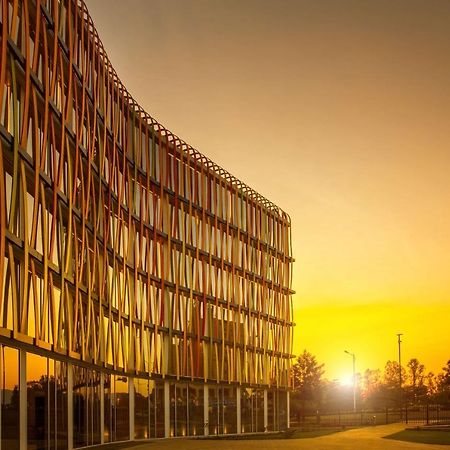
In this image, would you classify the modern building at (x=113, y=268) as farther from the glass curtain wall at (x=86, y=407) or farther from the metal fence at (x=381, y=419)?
the metal fence at (x=381, y=419)

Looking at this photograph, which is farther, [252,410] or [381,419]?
[381,419]

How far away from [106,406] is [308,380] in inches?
3547

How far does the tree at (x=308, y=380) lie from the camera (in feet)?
420

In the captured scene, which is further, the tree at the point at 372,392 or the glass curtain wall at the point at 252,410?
the tree at the point at 372,392

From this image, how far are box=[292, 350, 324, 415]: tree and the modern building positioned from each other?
54429 millimetres

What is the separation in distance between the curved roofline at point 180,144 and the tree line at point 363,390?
20.0m

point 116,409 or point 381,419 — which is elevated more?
point 116,409

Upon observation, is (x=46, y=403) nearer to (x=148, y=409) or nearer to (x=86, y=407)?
(x=86, y=407)

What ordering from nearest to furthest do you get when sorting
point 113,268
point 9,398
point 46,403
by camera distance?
1. point 9,398
2. point 46,403
3. point 113,268

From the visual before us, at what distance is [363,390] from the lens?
7677 inches

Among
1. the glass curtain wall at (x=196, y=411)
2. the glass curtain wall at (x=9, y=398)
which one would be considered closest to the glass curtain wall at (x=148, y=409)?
the glass curtain wall at (x=196, y=411)

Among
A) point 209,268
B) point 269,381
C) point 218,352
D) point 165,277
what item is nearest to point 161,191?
point 165,277

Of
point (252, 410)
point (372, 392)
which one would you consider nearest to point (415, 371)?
point (372, 392)

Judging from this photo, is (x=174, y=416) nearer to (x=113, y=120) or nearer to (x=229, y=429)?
(x=229, y=429)
